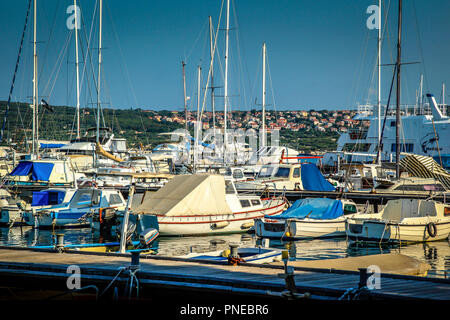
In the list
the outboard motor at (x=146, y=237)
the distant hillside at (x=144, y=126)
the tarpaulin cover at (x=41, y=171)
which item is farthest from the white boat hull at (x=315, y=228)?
the distant hillside at (x=144, y=126)

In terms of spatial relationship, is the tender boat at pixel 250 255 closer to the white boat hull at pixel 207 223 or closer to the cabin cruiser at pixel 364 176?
the white boat hull at pixel 207 223

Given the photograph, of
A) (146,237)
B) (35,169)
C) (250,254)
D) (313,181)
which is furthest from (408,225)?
(35,169)

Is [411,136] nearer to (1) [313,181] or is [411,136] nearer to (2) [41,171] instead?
(1) [313,181]

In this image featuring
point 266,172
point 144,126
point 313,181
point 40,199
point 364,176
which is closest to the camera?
point 40,199

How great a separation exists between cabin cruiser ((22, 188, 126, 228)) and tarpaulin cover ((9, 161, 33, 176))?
9551 millimetres

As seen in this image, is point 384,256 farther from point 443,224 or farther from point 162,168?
point 162,168

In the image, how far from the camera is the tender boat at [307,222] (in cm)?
2466

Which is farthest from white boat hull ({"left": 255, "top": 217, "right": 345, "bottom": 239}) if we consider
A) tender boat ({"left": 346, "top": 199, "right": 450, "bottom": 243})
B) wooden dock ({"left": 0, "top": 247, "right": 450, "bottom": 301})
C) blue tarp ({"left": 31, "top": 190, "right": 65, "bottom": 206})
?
wooden dock ({"left": 0, "top": 247, "right": 450, "bottom": 301})

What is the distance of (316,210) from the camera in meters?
25.9

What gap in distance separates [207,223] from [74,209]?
786cm

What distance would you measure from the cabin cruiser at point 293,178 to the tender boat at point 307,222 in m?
11.0

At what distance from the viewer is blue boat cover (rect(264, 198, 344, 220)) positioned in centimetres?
2559

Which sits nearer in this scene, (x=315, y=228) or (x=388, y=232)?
(x=388, y=232)

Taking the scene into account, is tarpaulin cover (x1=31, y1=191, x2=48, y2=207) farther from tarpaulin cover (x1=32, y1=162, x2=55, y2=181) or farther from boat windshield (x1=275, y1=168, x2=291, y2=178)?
boat windshield (x1=275, y1=168, x2=291, y2=178)
